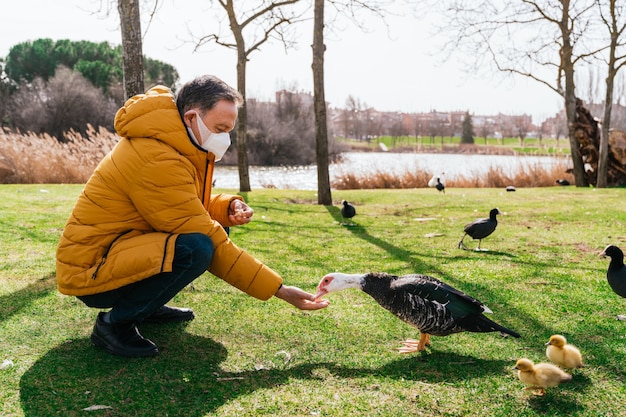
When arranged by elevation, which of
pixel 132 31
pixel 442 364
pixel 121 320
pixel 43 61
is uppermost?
pixel 43 61

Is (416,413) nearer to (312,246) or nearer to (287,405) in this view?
(287,405)

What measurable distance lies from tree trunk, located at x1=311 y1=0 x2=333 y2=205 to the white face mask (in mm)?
8079

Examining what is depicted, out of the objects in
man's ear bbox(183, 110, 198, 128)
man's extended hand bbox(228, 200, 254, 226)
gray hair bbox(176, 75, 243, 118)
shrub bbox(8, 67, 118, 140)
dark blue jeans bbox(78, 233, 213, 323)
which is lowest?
dark blue jeans bbox(78, 233, 213, 323)

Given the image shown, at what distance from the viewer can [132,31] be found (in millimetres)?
6512

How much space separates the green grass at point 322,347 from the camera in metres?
2.68

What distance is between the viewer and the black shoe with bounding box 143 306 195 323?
147 inches

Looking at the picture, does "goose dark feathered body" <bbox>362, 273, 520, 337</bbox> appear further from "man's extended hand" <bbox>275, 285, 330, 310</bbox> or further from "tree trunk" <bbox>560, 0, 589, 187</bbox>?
"tree trunk" <bbox>560, 0, 589, 187</bbox>

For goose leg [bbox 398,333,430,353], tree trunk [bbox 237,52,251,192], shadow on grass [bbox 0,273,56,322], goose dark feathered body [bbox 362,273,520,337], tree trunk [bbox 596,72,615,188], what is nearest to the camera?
goose dark feathered body [bbox 362,273,520,337]

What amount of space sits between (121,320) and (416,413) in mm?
1668

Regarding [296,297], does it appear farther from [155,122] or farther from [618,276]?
[618,276]

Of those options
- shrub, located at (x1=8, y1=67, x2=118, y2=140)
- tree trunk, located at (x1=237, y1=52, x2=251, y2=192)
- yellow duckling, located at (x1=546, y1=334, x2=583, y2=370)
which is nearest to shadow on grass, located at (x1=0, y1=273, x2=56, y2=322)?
yellow duckling, located at (x1=546, y1=334, x2=583, y2=370)

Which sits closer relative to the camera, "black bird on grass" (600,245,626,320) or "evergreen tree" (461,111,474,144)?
"black bird on grass" (600,245,626,320)

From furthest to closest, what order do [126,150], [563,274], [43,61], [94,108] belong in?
[43,61]
[94,108]
[563,274]
[126,150]

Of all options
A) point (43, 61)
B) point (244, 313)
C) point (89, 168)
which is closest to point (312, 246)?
point (244, 313)
